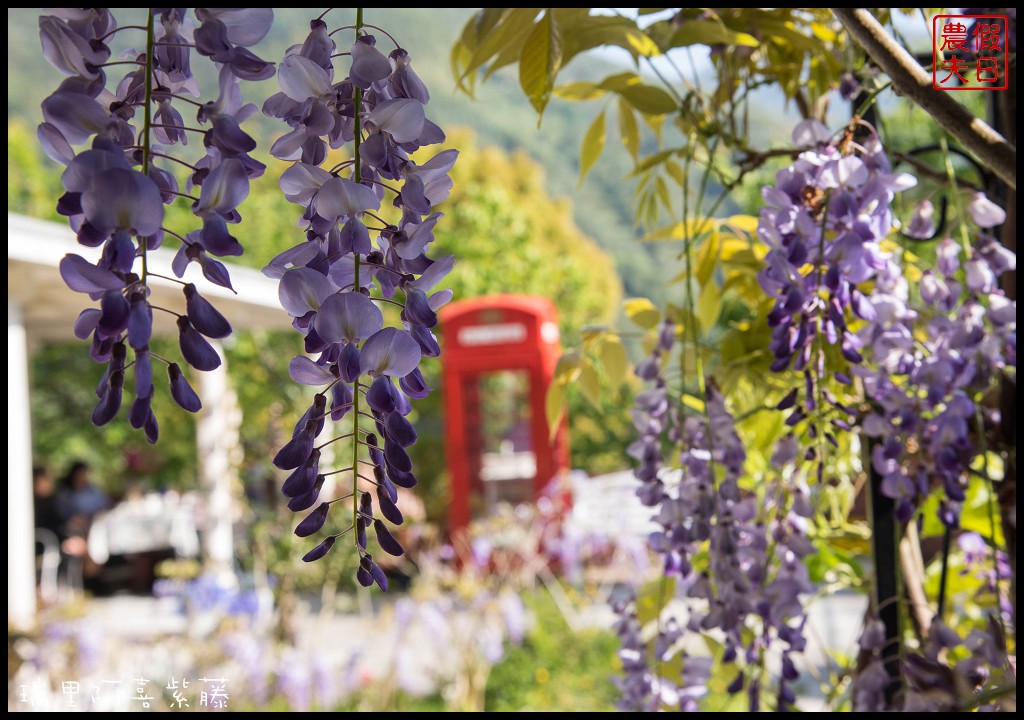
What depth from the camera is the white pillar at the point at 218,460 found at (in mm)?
6176

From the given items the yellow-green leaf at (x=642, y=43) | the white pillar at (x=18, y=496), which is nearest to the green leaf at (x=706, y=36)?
the yellow-green leaf at (x=642, y=43)

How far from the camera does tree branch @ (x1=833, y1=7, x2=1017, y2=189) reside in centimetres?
52

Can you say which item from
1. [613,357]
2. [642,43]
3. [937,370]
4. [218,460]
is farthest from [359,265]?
[218,460]

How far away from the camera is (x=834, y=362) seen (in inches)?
29.5

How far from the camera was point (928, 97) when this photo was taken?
53cm

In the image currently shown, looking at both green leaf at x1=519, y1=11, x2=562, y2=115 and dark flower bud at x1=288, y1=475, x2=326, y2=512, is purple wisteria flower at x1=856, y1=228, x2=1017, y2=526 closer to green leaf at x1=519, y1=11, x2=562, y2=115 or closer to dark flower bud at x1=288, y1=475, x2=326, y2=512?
green leaf at x1=519, y1=11, x2=562, y2=115

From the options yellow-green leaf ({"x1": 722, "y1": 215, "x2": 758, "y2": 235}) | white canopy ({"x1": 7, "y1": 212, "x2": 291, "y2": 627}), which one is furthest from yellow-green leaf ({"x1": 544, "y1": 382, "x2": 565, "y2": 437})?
white canopy ({"x1": 7, "y1": 212, "x2": 291, "y2": 627})

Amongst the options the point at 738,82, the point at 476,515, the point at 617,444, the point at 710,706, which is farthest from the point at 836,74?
the point at 617,444

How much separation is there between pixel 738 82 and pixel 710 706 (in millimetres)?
2336

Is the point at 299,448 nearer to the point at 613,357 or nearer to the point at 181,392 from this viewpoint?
the point at 181,392

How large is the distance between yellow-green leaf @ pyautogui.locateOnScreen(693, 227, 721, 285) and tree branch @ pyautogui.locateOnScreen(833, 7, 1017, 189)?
30cm

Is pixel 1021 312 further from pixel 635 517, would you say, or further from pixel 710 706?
pixel 635 517

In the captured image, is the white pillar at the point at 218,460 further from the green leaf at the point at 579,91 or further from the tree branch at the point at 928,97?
the tree branch at the point at 928,97

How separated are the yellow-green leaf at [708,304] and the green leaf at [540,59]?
0.35m
